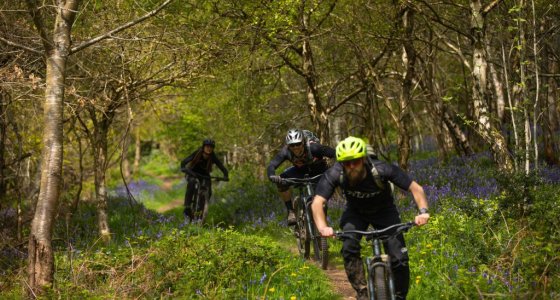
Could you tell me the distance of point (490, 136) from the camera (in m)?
10.9

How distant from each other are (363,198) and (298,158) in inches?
138

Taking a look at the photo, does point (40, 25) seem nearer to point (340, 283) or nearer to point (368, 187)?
point (368, 187)

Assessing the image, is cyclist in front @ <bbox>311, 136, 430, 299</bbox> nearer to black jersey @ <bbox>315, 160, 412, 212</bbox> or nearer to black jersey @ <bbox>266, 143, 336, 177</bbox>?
black jersey @ <bbox>315, 160, 412, 212</bbox>

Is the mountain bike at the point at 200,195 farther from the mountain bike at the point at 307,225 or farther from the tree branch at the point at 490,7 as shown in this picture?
the tree branch at the point at 490,7

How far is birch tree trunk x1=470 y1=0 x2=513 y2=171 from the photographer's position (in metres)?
10.8

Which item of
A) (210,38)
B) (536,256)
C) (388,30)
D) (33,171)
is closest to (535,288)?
(536,256)

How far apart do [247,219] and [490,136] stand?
20.0ft

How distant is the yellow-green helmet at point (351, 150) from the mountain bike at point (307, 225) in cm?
365

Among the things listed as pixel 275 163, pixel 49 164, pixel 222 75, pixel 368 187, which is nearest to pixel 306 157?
pixel 275 163

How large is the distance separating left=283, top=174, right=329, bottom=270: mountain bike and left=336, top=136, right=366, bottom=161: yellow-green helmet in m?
3.65

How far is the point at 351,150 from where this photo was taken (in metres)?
5.53

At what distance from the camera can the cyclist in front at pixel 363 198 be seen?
5.61 m

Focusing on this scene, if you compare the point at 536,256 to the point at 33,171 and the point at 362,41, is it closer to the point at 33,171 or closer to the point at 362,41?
the point at 362,41

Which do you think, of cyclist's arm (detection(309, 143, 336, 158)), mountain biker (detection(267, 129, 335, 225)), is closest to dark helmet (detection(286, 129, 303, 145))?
mountain biker (detection(267, 129, 335, 225))
